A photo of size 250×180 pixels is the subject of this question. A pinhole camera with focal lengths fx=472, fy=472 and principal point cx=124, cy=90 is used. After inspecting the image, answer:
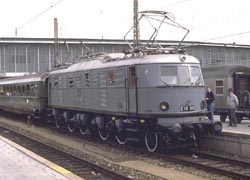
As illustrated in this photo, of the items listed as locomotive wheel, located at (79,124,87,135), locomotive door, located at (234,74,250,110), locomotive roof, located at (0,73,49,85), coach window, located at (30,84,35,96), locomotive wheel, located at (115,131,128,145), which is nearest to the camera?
locomotive wheel, located at (115,131,128,145)

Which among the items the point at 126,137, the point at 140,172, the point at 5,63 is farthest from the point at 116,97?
the point at 5,63

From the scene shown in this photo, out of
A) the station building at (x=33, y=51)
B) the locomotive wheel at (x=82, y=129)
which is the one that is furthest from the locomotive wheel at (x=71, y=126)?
the station building at (x=33, y=51)

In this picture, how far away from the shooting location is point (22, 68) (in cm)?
7025

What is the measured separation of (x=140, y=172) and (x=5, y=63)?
198 ft

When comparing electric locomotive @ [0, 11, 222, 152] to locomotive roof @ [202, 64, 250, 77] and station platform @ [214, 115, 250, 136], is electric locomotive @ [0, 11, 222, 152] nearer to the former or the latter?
station platform @ [214, 115, 250, 136]

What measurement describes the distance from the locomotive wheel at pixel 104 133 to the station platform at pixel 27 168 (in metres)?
4.59

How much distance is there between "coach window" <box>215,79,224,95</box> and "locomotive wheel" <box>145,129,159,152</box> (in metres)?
8.43

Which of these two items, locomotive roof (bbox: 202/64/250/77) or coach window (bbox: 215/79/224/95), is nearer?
locomotive roof (bbox: 202/64/250/77)

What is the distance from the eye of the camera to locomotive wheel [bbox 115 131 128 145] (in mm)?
16578

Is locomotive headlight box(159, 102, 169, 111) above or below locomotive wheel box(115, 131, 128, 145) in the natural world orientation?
above

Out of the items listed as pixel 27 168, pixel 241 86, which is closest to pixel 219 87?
pixel 241 86

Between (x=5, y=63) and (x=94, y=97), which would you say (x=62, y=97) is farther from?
(x=5, y=63)

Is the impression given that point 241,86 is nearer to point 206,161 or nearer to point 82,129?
point 82,129

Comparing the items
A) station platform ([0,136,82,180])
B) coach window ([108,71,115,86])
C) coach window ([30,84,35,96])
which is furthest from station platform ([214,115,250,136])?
coach window ([30,84,35,96])
